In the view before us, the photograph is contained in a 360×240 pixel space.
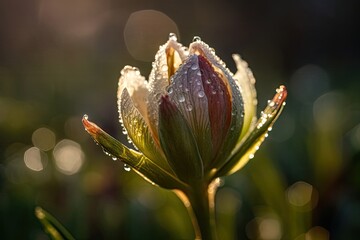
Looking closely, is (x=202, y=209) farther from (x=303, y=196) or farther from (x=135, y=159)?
(x=303, y=196)

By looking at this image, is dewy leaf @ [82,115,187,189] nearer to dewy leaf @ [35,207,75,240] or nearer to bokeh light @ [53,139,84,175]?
dewy leaf @ [35,207,75,240]

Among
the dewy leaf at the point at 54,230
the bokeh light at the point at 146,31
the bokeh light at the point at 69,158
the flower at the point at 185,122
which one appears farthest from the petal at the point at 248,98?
the bokeh light at the point at 146,31

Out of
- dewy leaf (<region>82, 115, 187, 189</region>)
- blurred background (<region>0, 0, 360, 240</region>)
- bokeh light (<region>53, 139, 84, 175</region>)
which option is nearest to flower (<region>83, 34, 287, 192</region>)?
dewy leaf (<region>82, 115, 187, 189</region>)

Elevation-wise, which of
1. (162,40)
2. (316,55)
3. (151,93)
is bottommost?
(316,55)

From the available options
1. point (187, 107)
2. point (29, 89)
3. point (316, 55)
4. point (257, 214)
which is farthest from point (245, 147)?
point (316, 55)

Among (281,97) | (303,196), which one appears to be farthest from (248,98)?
(303,196)

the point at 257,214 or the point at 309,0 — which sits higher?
the point at 257,214

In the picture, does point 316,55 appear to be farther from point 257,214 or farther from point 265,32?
point 257,214
